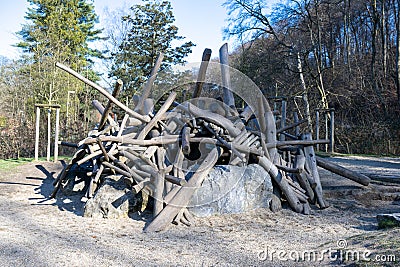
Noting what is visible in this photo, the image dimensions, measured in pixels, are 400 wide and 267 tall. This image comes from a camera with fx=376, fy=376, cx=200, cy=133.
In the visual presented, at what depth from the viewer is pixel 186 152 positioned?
5.85 meters

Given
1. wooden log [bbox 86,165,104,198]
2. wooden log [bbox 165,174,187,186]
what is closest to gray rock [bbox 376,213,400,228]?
wooden log [bbox 165,174,187,186]

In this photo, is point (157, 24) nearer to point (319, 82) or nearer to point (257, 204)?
point (319, 82)

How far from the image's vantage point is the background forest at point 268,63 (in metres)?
17.8

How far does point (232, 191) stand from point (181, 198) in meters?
0.87

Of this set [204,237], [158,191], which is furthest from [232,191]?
[204,237]

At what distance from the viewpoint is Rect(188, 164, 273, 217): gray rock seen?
548 cm

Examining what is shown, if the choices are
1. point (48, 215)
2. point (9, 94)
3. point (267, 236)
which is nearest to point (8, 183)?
point (48, 215)

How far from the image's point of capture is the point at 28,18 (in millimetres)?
24047

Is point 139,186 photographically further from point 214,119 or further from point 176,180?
point 214,119

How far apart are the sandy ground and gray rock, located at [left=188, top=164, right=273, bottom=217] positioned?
0.17 metres

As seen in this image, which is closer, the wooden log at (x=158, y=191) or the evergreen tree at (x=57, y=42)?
the wooden log at (x=158, y=191)

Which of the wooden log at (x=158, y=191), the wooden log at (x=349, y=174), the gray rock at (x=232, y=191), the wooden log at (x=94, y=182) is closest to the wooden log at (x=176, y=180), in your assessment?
the wooden log at (x=158, y=191)

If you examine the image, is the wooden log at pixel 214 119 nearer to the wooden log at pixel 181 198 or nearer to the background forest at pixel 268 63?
the wooden log at pixel 181 198

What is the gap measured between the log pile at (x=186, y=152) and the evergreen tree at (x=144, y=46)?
39.0 feet
